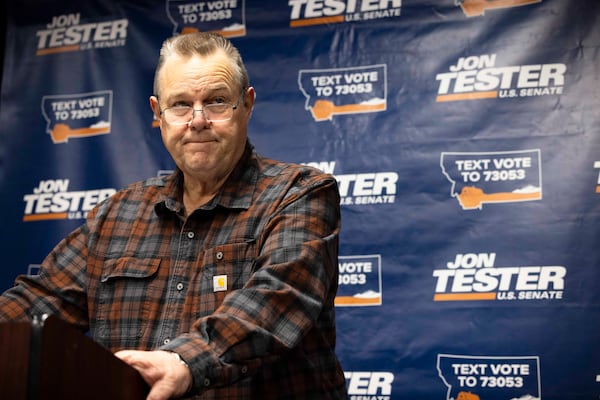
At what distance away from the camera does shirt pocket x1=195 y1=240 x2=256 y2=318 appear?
6.12ft

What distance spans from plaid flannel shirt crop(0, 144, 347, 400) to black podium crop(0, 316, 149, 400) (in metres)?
0.29

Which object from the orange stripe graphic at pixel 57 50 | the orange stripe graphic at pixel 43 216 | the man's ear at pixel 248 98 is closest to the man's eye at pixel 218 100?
the man's ear at pixel 248 98

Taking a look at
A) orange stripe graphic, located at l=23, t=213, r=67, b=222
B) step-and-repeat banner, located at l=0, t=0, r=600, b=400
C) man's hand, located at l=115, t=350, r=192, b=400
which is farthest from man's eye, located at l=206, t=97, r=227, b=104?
orange stripe graphic, located at l=23, t=213, r=67, b=222

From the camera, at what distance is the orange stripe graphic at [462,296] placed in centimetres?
312

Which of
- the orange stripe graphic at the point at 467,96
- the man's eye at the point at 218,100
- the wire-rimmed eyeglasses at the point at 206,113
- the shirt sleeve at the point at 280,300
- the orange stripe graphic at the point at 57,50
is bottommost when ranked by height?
Result: the shirt sleeve at the point at 280,300

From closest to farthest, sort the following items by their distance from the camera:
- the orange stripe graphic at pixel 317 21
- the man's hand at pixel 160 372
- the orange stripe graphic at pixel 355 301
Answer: the man's hand at pixel 160 372, the orange stripe graphic at pixel 355 301, the orange stripe graphic at pixel 317 21

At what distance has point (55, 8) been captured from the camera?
13.6 feet

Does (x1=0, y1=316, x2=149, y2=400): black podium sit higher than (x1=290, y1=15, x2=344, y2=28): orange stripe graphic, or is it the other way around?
(x1=290, y1=15, x2=344, y2=28): orange stripe graphic

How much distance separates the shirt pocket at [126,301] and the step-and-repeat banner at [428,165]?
4.81ft

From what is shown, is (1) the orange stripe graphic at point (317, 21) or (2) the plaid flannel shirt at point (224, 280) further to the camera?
(1) the orange stripe graphic at point (317, 21)

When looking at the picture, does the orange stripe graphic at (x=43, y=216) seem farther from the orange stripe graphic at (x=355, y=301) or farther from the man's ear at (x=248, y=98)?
the man's ear at (x=248, y=98)

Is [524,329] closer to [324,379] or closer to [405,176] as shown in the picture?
[405,176]

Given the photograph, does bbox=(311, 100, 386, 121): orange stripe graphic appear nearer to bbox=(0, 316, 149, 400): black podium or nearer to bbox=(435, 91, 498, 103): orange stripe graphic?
bbox=(435, 91, 498, 103): orange stripe graphic

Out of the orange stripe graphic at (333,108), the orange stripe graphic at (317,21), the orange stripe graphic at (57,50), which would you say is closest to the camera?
the orange stripe graphic at (333,108)
